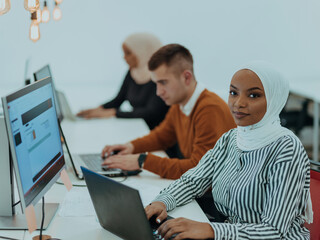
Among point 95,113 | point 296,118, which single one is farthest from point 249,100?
point 296,118

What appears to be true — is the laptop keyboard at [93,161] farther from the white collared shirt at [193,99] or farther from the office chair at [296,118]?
the office chair at [296,118]

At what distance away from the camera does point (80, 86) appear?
15.8 ft

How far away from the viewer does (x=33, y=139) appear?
1.39 metres

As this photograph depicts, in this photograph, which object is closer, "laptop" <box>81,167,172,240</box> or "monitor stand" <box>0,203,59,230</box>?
"laptop" <box>81,167,172,240</box>

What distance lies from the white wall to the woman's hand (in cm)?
353

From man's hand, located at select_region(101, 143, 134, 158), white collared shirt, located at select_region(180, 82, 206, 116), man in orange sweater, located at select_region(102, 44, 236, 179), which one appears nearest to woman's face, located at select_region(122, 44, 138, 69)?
man in orange sweater, located at select_region(102, 44, 236, 179)

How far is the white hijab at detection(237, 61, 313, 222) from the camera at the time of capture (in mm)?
1440

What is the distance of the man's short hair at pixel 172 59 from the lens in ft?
7.50

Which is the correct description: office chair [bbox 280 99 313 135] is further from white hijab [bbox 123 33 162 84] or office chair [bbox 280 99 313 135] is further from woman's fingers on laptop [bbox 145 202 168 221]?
woman's fingers on laptop [bbox 145 202 168 221]

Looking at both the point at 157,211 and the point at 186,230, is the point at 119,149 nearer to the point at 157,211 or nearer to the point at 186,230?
the point at 157,211

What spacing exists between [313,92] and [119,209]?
3388mm

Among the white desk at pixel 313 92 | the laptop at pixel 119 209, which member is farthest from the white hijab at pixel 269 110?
the white desk at pixel 313 92

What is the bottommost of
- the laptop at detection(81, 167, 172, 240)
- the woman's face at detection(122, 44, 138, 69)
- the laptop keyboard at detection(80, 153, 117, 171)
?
the laptop keyboard at detection(80, 153, 117, 171)

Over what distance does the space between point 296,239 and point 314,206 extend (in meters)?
0.22
